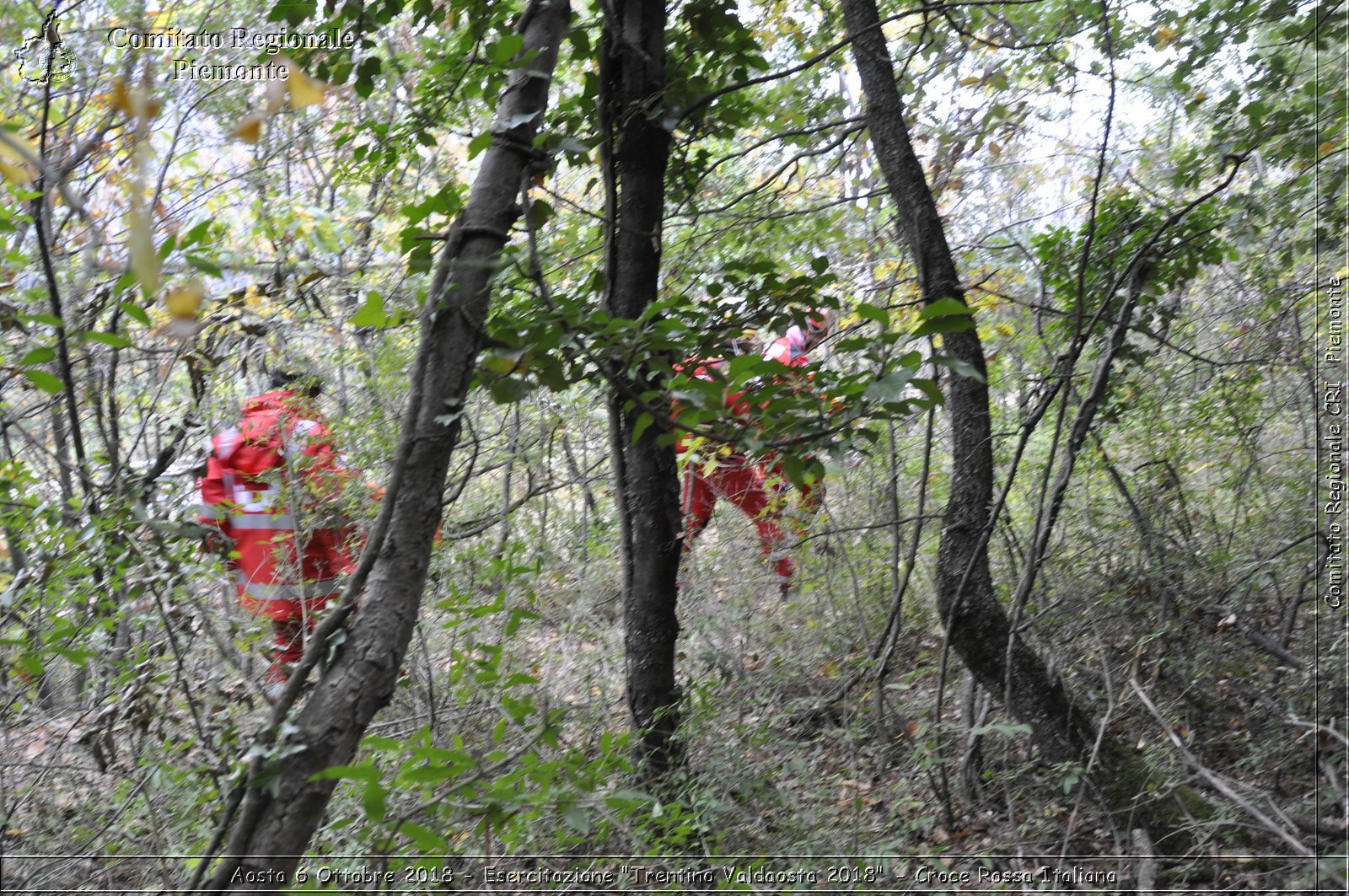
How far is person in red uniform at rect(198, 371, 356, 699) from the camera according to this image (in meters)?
3.95

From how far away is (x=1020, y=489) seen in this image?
4988 millimetres

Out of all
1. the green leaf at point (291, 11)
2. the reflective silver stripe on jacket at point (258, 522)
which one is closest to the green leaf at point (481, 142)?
the green leaf at point (291, 11)

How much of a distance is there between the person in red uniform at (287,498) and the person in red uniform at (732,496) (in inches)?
63.7

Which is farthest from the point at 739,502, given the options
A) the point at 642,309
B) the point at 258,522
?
the point at 258,522

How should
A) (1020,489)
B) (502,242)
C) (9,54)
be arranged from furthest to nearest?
(9,54) → (1020,489) → (502,242)

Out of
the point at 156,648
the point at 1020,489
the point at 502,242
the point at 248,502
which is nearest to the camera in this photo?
the point at 502,242

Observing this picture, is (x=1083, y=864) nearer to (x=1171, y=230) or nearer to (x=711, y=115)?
(x=1171, y=230)

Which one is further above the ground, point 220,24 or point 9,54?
point 220,24

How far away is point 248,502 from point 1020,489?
4.07 metres

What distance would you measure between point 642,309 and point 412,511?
5.36 ft

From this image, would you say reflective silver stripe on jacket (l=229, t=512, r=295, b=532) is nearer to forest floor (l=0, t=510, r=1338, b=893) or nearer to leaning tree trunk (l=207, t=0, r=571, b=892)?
forest floor (l=0, t=510, r=1338, b=893)

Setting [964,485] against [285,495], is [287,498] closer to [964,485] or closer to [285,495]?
[285,495]

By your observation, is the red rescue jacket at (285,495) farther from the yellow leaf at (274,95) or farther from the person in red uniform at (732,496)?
the yellow leaf at (274,95)

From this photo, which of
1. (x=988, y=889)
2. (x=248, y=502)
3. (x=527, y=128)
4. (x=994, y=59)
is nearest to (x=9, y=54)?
(x=248, y=502)
